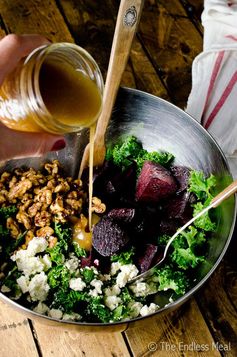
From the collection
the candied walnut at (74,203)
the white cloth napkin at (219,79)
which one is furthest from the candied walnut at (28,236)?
the white cloth napkin at (219,79)

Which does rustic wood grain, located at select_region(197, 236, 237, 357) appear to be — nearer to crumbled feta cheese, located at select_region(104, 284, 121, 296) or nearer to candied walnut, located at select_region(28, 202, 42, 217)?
crumbled feta cheese, located at select_region(104, 284, 121, 296)

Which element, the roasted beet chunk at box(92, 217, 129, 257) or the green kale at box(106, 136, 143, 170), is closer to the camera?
the roasted beet chunk at box(92, 217, 129, 257)

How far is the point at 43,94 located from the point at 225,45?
0.79m

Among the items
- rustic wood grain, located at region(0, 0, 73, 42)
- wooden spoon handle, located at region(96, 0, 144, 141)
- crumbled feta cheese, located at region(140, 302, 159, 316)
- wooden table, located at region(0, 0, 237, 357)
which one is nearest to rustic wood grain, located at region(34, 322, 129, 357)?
wooden table, located at region(0, 0, 237, 357)

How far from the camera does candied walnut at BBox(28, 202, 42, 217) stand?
56.1 inches

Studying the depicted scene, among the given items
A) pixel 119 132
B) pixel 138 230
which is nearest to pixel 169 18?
pixel 119 132

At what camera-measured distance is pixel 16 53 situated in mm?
1086

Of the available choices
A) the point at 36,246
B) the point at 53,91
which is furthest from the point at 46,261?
the point at 53,91

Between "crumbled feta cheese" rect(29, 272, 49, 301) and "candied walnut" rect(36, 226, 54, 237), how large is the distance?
0.38 feet

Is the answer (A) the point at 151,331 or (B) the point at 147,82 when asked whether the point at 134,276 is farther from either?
(B) the point at 147,82

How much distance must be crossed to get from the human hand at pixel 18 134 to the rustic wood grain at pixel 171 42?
693 mm

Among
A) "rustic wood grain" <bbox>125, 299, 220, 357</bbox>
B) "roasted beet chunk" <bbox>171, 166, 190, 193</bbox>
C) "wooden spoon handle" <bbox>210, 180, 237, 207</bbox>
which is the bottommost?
"rustic wood grain" <bbox>125, 299, 220, 357</bbox>

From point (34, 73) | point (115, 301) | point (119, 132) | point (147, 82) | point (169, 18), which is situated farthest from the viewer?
point (169, 18)

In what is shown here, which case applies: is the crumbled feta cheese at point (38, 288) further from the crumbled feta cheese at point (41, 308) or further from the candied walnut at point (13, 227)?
the candied walnut at point (13, 227)
